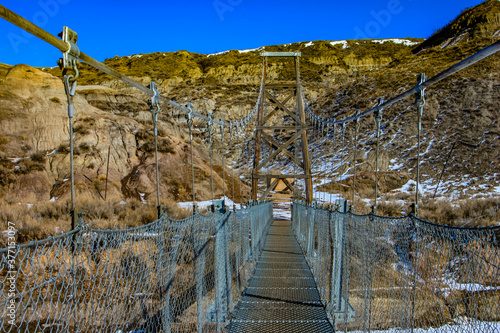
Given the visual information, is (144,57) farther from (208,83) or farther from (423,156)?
(423,156)

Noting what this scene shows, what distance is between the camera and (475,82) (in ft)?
104

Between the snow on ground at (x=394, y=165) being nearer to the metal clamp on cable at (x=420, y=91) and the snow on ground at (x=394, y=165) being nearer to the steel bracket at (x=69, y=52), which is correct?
the metal clamp on cable at (x=420, y=91)

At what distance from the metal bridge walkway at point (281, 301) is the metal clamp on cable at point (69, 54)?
9.40 feet

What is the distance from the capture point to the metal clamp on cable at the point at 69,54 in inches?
115

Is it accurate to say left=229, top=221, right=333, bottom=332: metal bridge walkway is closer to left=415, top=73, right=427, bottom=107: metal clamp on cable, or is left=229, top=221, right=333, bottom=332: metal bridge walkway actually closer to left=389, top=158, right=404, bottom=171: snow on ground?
left=415, top=73, right=427, bottom=107: metal clamp on cable

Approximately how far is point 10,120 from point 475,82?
1308 inches

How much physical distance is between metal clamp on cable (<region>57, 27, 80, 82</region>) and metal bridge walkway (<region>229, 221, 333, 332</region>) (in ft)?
9.40

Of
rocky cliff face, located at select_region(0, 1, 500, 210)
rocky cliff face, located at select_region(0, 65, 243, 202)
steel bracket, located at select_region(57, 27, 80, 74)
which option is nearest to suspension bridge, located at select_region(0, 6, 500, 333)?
steel bracket, located at select_region(57, 27, 80, 74)

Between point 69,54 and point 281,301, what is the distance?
3.69 m

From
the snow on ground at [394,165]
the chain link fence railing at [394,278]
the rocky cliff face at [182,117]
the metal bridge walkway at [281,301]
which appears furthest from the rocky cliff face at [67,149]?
the snow on ground at [394,165]

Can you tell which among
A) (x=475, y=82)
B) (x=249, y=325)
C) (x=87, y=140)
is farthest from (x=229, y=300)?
(x=475, y=82)

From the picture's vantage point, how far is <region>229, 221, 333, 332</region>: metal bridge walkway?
4027mm

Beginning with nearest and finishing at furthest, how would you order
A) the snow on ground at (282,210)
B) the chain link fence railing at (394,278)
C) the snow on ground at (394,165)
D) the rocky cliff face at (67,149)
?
the chain link fence railing at (394,278) → the rocky cliff face at (67,149) → the snow on ground at (282,210) → the snow on ground at (394,165)

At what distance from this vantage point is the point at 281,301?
4.89 m
